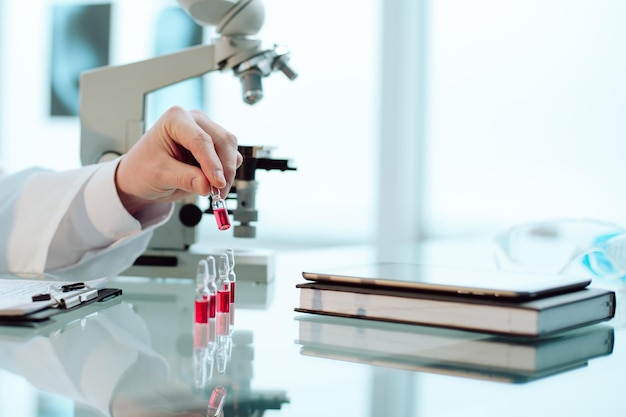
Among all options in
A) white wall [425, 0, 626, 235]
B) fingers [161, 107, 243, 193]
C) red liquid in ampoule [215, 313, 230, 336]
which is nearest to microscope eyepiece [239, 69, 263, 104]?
fingers [161, 107, 243, 193]

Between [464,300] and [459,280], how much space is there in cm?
7

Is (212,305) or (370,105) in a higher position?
(370,105)

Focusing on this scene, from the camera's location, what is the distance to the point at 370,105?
4.98m

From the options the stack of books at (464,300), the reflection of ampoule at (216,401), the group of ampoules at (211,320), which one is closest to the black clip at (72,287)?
the group of ampoules at (211,320)

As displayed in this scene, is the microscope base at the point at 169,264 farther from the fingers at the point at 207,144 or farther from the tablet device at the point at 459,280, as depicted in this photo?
the tablet device at the point at 459,280

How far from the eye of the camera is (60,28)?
5.21 meters

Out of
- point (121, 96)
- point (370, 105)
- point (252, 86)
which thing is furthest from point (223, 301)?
point (370, 105)

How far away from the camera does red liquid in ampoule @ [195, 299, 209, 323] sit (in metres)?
0.81

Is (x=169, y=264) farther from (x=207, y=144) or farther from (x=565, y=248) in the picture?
(x=565, y=248)

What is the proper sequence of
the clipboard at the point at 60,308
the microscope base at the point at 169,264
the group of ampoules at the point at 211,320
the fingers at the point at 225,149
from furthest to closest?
the microscope base at the point at 169,264 → the fingers at the point at 225,149 → the clipboard at the point at 60,308 → the group of ampoules at the point at 211,320

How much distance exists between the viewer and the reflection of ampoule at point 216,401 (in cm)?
51

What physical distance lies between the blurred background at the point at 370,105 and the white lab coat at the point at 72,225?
129 inches

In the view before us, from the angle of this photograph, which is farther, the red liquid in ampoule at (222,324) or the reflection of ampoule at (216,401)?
the red liquid in ampoule at (222,324)

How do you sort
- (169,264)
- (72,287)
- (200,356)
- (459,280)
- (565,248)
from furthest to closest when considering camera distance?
(565,248)
(169,264)
(72,287)
(459,280)
(200,356)
